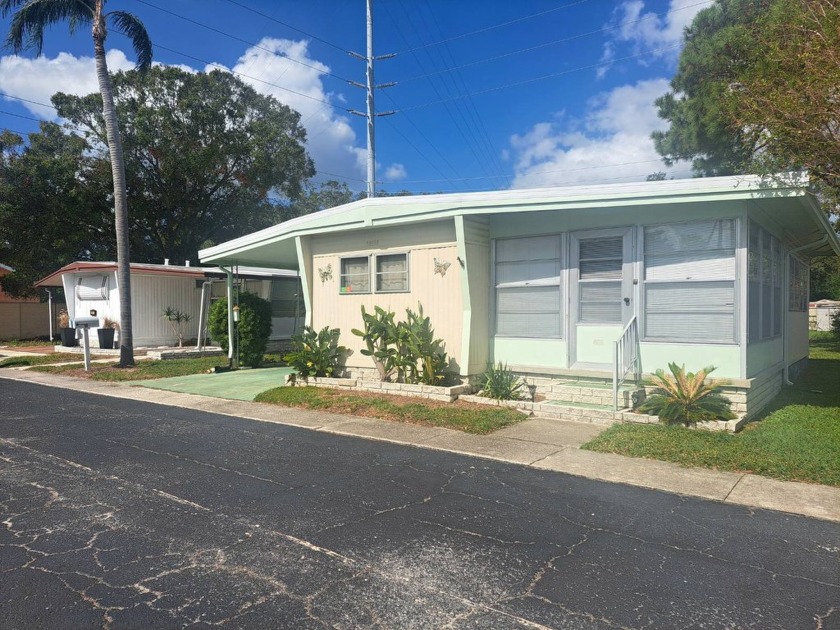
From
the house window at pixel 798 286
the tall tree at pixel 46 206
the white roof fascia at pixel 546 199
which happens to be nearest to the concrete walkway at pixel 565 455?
the white roof fascia at pixel 546 199

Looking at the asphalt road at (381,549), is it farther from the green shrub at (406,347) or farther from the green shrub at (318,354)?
the green shrub at (318,354)

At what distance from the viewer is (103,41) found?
50.1ft

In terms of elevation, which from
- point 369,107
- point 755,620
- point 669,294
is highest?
point 369,107

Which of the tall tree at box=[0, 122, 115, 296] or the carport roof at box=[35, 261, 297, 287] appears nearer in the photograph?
the carport roof at box=[35, 261, 297, 287]

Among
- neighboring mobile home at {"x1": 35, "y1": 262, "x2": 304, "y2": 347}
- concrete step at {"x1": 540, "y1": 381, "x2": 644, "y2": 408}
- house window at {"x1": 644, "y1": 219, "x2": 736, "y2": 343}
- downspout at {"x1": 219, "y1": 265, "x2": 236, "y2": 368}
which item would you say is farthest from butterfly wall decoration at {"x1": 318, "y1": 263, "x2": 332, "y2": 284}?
neighboring mobile home at {"x1": 35, "y1": 262, "x2": 304, "y2": 347}

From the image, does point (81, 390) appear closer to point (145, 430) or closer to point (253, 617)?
point (145, 430)

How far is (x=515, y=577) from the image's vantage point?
12.1ft

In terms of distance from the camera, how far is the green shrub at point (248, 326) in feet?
49.8

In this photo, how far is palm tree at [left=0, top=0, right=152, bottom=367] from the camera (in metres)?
14.8

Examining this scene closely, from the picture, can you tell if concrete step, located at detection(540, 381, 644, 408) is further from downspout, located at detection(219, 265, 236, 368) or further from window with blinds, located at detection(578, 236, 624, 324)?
downspout, located at detection(219, 265, 236, 368)

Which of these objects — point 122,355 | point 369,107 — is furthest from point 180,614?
point 369,107

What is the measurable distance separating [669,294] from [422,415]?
3.84 meters

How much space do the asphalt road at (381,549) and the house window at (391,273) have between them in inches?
187

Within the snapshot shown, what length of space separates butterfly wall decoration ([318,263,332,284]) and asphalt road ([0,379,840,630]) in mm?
5816
